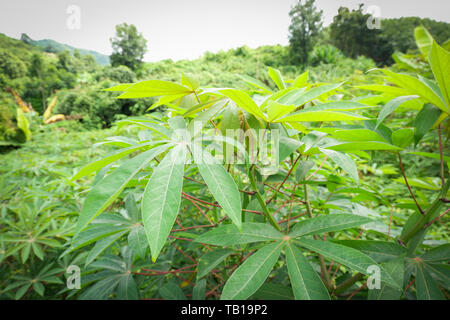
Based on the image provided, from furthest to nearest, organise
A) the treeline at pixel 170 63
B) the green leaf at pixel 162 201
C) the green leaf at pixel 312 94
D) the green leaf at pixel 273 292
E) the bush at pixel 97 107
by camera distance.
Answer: the treeline at pixel 170 63 < the bush at pixel 97 107 < the green leaf at pixel 273 292 < the green leaf at pixel 312 94 < the green leaf at pixel 162 201

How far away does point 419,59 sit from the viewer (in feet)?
6.32

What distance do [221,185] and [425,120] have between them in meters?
0.33

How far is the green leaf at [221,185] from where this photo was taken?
0.22 m

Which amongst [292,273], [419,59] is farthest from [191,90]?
[419,59]

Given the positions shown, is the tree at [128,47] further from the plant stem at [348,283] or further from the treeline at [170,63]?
the plant stem at [348,283]

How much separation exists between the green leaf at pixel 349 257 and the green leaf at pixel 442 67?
24 centimetres

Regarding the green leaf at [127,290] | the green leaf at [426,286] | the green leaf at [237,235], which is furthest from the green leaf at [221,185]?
the green leaf at [127,290]

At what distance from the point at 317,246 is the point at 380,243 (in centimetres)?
13

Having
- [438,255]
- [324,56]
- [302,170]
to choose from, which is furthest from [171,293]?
[324,56]

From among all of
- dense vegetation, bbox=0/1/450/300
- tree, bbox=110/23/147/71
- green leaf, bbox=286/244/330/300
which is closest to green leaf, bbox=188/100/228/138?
dense vegetation, bbox=0/1/450/300

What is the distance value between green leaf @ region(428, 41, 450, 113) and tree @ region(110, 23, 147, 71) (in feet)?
36.0

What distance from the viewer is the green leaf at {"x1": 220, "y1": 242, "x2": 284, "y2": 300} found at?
26cm

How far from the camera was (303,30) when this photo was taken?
32.8 ft
